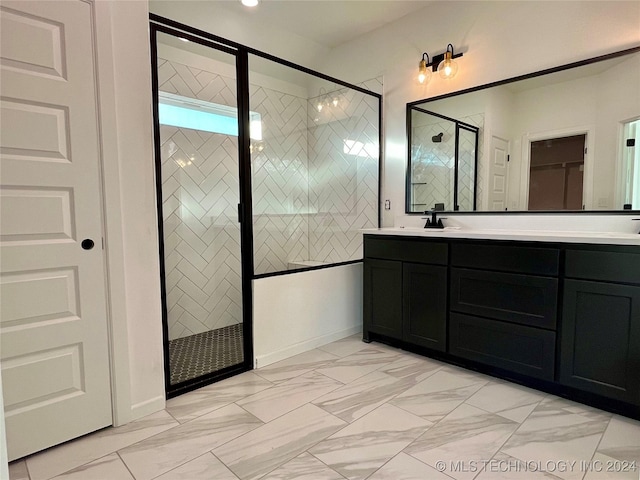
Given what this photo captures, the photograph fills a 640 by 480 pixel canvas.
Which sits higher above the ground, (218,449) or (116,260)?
(116,260)

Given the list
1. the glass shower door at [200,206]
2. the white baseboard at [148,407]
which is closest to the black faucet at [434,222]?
the glass shower door at [200,206]

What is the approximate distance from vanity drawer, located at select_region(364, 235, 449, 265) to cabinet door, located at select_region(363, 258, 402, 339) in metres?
0.06

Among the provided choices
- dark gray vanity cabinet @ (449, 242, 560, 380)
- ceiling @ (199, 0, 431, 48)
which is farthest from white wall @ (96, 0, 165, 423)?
dark gray vanity cabinet @ (449, 242, 560, 380)

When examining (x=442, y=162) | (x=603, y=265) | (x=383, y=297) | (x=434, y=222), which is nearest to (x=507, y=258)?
(x=603, y=265)

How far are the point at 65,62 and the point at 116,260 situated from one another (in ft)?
3.01

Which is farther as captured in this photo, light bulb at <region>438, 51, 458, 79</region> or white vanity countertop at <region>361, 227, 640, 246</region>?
light bulb at <region>438, 51, 458, 79</region>

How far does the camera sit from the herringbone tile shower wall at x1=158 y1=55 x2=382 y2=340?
2.88 m

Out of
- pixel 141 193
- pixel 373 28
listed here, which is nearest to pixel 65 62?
pixel 141 193

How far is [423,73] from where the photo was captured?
304cm

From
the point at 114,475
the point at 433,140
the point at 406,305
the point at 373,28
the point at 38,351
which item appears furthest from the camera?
the point at 373,28

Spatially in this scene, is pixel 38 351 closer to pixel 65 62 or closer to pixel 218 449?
pixel 218 449

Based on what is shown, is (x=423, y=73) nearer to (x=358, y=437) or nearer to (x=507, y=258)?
(x=507, y=258)

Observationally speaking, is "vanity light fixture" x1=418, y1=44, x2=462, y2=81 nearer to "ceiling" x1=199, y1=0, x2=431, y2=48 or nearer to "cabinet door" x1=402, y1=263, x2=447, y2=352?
"ceiling" x1=199, y1=0, x2=431, y2=48

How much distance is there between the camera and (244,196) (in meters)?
2.40
